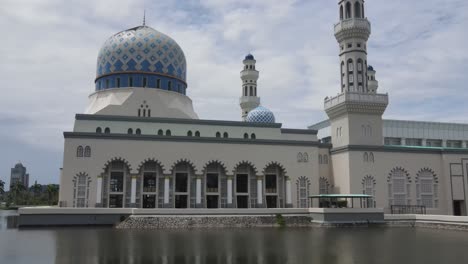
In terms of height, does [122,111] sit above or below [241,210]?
above

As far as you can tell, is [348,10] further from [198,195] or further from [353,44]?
[198,195]

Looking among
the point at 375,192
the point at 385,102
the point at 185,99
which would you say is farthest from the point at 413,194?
the point at 185,99

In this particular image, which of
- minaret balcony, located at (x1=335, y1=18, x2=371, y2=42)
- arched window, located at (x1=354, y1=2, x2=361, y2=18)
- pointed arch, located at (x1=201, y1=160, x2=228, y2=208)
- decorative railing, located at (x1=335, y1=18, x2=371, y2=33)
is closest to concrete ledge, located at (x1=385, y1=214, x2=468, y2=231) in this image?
pointed arch, located at (x1=201, y1=160, x2=228, y2=208)

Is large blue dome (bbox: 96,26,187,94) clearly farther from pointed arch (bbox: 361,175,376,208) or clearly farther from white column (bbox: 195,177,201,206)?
pointed arch (bbox: 361,175,376,208)

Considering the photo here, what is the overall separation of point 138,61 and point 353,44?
1941 centimetres

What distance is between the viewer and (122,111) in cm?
3969

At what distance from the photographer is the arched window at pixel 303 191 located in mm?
37344

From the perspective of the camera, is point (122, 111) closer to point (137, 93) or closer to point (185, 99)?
point (137, 93)

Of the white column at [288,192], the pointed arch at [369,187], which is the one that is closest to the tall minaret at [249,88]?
the white column at [288,192]

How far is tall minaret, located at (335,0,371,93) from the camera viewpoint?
38594mm

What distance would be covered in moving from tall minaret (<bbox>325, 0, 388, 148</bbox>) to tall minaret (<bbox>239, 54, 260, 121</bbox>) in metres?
11.5

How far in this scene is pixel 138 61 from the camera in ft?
137

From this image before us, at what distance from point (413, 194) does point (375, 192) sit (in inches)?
144

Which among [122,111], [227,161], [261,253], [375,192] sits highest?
[122,111]
